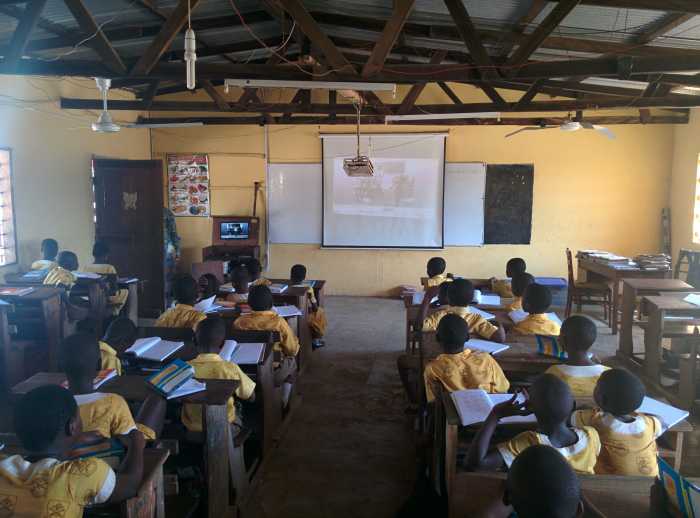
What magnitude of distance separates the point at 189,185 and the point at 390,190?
340 cm

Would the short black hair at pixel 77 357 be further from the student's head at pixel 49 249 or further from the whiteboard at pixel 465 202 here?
the whiteboard at pixel 465 202

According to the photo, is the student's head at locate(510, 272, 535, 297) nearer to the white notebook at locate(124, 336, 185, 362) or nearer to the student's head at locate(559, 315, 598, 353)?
the student's head at locate(559, 315, 598, 353)

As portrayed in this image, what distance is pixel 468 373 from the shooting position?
2.27 m

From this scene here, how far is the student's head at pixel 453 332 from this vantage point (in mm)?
2270

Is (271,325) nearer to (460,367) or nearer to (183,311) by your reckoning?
(183,311)

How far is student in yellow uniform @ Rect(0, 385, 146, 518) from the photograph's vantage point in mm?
1252

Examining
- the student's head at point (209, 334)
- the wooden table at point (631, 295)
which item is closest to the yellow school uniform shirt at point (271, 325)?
the student's head at point (209, 334)

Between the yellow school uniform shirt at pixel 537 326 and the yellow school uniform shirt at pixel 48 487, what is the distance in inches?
101

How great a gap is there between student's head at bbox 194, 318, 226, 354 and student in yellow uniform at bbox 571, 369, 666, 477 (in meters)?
1.67

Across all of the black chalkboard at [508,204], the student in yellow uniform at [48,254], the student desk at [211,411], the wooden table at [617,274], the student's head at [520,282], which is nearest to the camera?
the student desk at [211,411]

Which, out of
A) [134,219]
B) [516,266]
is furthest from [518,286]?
[134,219]

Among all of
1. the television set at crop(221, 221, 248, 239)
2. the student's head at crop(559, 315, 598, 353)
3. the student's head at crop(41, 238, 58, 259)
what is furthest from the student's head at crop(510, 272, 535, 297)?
the television set at crop(221, 221, 248, 239)

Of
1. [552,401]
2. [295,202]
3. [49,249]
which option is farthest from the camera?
[295,202]

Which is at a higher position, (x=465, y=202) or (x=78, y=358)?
(x=465, y=202)
